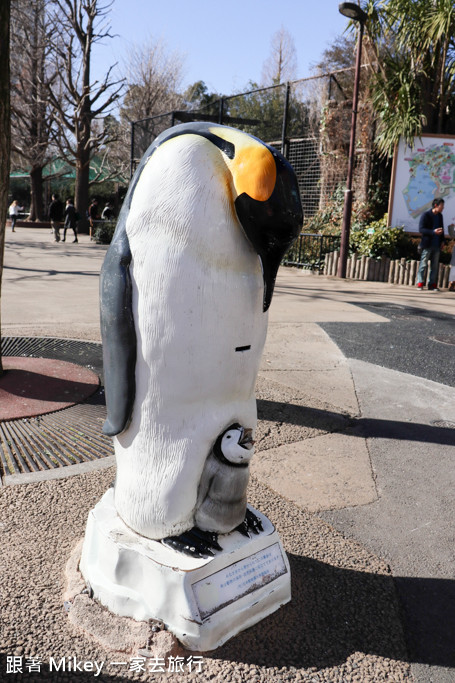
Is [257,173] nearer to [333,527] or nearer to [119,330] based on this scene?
[119,330]

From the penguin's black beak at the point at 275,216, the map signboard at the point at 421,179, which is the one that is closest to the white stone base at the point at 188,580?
the penguin's black beak at the point at 275,216

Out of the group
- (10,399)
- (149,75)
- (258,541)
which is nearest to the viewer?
(258,541)

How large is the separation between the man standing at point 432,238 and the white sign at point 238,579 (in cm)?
917

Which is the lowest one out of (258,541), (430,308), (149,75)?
(258,541)

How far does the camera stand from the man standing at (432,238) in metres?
10.2

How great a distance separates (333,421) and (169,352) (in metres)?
2.54

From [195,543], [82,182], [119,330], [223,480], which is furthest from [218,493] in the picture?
[82,182]

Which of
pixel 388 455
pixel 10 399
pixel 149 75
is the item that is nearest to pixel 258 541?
pixel 388 455

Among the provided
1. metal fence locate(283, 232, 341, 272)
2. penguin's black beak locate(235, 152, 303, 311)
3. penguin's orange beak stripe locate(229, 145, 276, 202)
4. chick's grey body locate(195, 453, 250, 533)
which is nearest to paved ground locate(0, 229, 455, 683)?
chick's grey body locate(195, 453, 250, 533)

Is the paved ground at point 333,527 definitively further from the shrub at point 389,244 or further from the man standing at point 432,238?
the shrub at point 389,244

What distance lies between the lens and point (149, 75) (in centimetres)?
2864

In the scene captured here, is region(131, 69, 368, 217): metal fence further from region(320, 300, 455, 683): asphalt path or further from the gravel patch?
the gravel patch

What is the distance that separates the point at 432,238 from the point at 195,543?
9.50 meters

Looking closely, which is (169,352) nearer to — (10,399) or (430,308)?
(10,399)
